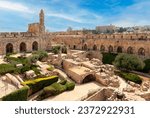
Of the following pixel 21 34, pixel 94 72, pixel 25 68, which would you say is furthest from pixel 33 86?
pixel 21 34

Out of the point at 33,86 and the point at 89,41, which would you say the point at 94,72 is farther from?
the point at 89,41

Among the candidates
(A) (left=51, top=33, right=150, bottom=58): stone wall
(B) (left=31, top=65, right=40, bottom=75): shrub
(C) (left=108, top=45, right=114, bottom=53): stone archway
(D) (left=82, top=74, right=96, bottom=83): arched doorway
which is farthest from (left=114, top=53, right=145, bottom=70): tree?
(B) (left=31, top=65, right=40, bottom=75): shrub

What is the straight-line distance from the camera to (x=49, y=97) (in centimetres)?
1917

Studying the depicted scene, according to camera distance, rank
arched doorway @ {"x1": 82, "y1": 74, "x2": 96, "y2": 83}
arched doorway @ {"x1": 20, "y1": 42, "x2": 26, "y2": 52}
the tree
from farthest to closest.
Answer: arched doorway @ {"x1": 20, "y1": 42, "x2": 26, "y2": 52} < the tree < arched doorway @ {"x1": 82, "y1": 74, "x2": 96, "y2": 83}

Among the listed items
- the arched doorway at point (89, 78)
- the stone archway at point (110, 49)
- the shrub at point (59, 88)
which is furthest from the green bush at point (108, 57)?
the shrub at point (59, 88)

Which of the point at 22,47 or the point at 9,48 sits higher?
the point at 22,47

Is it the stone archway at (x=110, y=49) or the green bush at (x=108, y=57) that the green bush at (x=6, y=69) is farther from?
the stone archway at (x=110, y=49)

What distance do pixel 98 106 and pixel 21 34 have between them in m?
34.6

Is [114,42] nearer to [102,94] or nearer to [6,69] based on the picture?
[6,69]

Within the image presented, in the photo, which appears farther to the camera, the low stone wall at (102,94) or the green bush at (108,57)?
the green bush at (108,57)

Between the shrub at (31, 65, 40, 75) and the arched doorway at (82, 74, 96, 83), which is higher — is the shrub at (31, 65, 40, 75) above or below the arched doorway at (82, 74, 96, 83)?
above

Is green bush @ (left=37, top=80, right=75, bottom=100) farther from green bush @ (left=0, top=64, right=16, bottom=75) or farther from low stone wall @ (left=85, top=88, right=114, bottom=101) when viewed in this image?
green bush @ (left=0, top=64, right=16, bottom=75)

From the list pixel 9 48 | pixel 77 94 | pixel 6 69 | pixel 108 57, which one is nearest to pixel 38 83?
pixel 77 94

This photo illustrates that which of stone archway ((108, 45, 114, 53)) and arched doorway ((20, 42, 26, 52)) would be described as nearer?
arched doorway ((20, 42, 26, 52))
